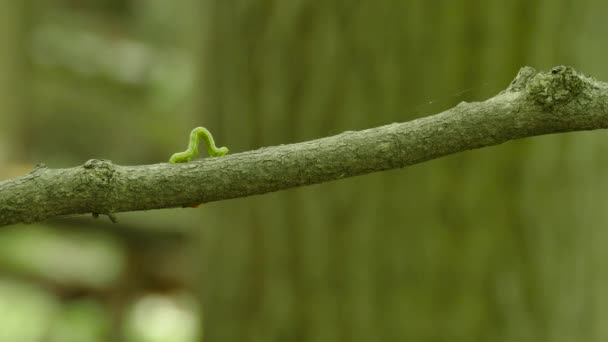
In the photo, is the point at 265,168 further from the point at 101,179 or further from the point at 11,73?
the point at 11,73

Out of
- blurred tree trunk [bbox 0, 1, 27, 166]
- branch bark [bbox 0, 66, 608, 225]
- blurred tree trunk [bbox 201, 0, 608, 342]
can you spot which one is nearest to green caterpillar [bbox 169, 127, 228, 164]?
branch bark [bbox 0, 66, 608, 225]

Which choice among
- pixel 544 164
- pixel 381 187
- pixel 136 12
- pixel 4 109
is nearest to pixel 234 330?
pixel 381 187

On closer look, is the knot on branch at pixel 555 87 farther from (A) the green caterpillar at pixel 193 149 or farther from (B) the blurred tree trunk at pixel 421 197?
(B) the blurred tree trunk at pixel 421 197

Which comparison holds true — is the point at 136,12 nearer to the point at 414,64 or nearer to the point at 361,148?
the point at 414,64

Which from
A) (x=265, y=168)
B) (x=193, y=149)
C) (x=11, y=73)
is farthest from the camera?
(x=11, y=73)

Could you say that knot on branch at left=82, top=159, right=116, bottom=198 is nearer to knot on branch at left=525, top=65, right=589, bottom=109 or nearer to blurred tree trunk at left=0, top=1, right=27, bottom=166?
knot on branch at left=525, top=65, right=589, bottom=109

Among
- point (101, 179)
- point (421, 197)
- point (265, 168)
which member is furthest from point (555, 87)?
point (421, 197)
